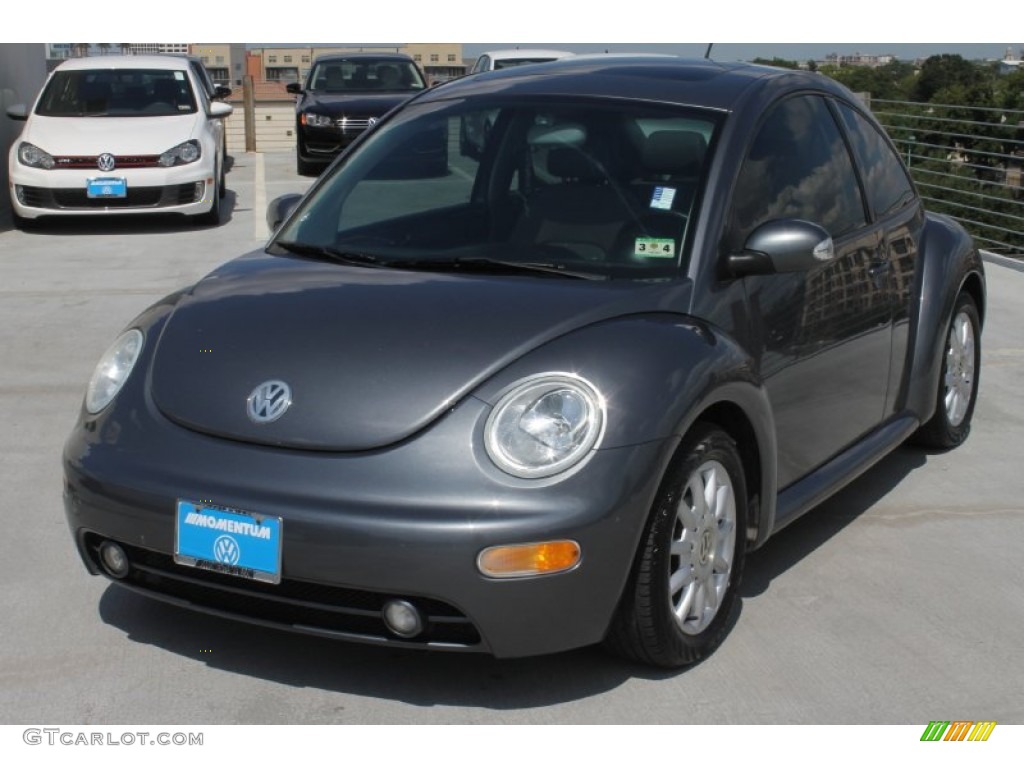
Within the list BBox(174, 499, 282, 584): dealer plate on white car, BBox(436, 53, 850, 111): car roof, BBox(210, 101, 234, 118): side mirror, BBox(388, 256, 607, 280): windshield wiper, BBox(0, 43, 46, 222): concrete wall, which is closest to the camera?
BBox(174, 499, 282, 584): dealer plate on white car

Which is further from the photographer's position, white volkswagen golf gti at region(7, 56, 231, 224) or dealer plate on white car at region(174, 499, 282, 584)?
white volkswagen golf gti at region(7, 56, 231, 224)

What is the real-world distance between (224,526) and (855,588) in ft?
6.72

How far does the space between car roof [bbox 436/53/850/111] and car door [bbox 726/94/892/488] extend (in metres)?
0.12

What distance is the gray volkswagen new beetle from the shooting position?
3377 mm

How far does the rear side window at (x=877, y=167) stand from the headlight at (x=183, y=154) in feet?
26.9

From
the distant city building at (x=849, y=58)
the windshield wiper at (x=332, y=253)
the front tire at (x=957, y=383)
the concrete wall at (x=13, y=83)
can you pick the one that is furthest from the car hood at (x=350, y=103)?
the windshield wiper at (x=332, y=253)

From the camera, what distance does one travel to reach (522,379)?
353cm

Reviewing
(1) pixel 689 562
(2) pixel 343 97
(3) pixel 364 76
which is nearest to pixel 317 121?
(2) pixel 343 97

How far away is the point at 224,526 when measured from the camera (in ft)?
11.4

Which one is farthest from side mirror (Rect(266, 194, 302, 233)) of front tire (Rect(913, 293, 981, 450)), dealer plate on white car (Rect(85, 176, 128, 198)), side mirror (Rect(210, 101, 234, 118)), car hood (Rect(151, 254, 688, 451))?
side mirror (Rect(210, 101, 234, 118))

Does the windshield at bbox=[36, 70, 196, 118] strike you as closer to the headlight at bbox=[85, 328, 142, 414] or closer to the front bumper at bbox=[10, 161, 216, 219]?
the front bumper at bbox=[10, 161, 216, 219]

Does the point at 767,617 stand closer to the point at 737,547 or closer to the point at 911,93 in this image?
the point at 737,547

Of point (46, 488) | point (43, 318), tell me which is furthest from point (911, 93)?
point (46, 488)

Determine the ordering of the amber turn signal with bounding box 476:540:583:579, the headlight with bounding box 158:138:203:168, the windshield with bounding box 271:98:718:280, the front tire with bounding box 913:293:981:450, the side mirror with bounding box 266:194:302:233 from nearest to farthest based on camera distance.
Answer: the amber turn signal with bounding box 476:540:583:579
the windshield with bounding box 271:98:718:280
the side mirror with bounding box 266:194:302:233
the front tire with bounding box 913:293:981:450
the headlight with bounding box 158:138:203:168
